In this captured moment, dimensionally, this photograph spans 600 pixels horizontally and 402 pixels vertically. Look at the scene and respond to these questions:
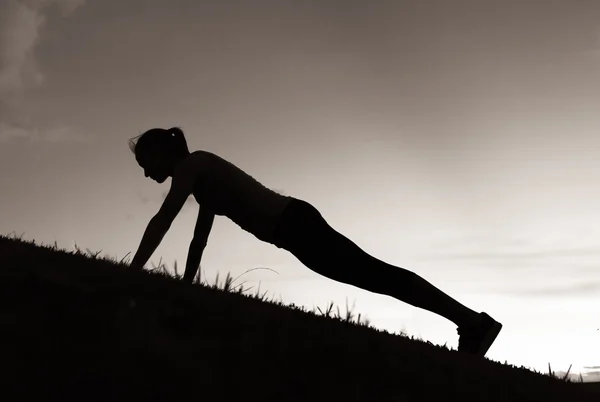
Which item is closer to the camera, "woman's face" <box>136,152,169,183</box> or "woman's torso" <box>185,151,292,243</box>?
"woman's torso" <box>185,151,292,243</box>

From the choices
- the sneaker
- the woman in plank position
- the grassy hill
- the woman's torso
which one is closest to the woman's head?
the woman in plank position

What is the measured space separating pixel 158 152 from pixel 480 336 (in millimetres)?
3459

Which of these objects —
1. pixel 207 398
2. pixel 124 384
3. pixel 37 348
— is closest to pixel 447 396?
pixel 207 398

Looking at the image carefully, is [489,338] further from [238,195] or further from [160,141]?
[160,141]

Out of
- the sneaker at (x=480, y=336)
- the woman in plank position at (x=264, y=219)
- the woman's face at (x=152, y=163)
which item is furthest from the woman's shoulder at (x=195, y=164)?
the sneaker at (x=480, y=336)

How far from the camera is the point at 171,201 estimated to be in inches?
203

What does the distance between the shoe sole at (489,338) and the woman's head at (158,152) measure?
333 centimetres

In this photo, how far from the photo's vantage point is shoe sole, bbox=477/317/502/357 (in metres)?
5.70

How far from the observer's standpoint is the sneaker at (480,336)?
224 inches

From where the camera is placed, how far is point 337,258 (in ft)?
17.0

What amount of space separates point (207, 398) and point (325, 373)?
881 mm

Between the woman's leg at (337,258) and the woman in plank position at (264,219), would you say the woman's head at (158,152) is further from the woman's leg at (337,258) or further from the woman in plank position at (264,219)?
the woman's leg at (337,258)

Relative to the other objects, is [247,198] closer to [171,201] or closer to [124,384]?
[171,201]

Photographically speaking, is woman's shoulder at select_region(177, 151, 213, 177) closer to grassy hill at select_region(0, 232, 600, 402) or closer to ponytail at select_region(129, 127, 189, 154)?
ponytail at select_region(129, 127, 189, 154)
